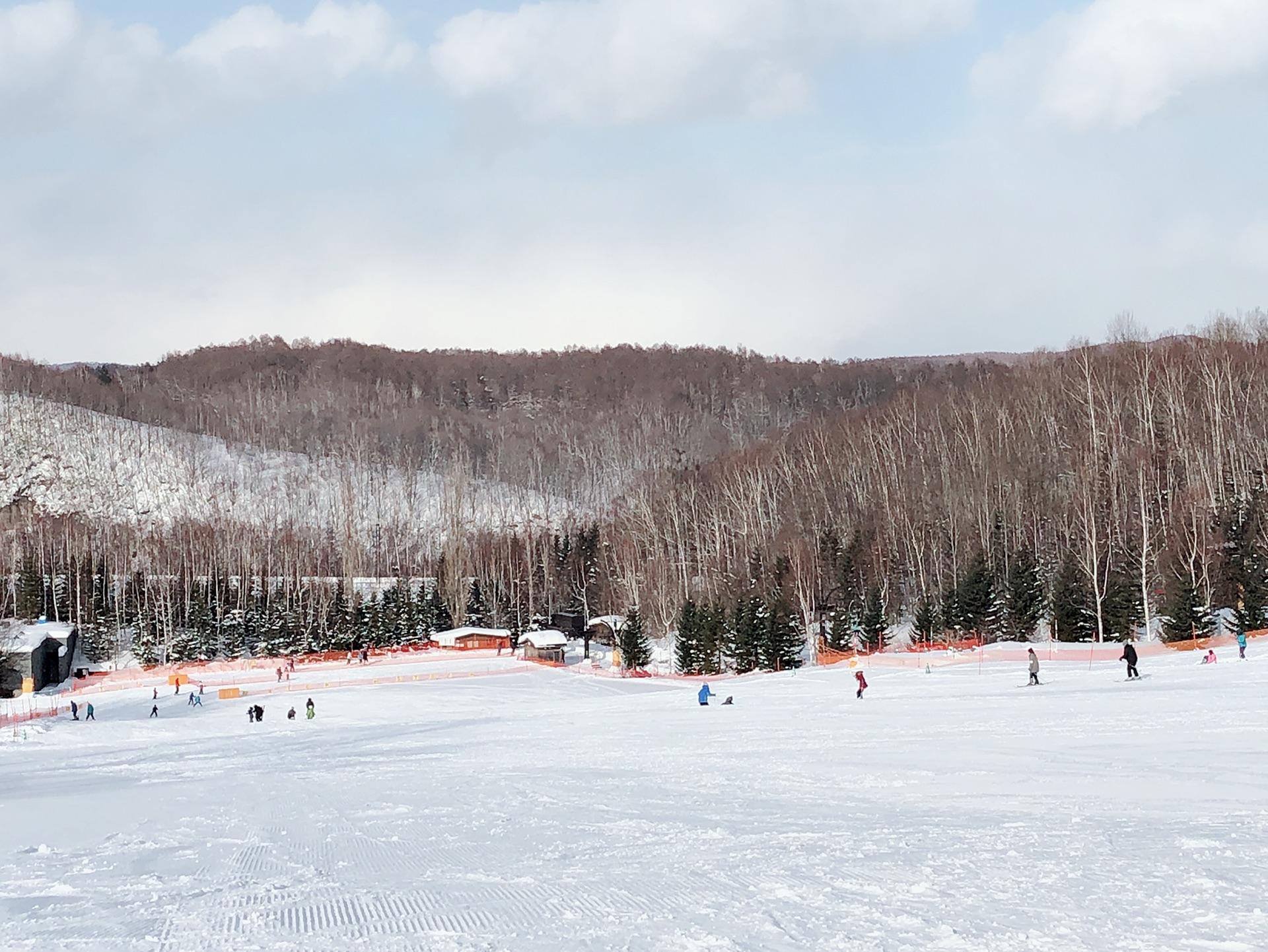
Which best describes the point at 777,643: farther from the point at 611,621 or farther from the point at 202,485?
the point at 202,485

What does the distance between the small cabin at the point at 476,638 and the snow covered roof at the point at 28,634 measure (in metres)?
23.5

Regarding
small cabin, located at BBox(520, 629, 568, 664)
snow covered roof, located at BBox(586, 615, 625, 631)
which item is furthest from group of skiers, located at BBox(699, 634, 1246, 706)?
snow covered roof, located at BBox(586, 615, 625, 631)

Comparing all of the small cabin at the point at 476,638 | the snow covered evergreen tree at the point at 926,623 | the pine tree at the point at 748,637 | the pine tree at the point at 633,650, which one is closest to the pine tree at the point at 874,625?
the snow covered evergreen tree at the point at 926,623

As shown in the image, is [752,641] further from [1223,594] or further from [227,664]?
[227,664]

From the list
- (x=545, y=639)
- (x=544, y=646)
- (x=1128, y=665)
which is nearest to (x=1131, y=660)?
(x=1128, y=665)

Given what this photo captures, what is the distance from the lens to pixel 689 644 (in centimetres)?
5341

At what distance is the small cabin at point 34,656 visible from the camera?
54406 millimetres

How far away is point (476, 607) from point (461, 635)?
45.9 ft

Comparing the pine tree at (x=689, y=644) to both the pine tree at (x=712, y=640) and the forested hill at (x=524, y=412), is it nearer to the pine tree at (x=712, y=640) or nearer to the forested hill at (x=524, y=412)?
the pine tree at (x=712, y=640)

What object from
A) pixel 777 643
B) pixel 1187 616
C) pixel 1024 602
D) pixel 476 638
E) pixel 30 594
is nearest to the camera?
pixel 1187 616

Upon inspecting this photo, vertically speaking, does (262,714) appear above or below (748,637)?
below

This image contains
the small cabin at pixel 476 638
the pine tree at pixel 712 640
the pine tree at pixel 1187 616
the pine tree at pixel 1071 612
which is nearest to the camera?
the pine tree at pixel 1187 616

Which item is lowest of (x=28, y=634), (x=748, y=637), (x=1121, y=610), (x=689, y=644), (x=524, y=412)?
(x=689, y=644)

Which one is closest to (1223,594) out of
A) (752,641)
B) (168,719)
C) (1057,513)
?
(1057,513)
